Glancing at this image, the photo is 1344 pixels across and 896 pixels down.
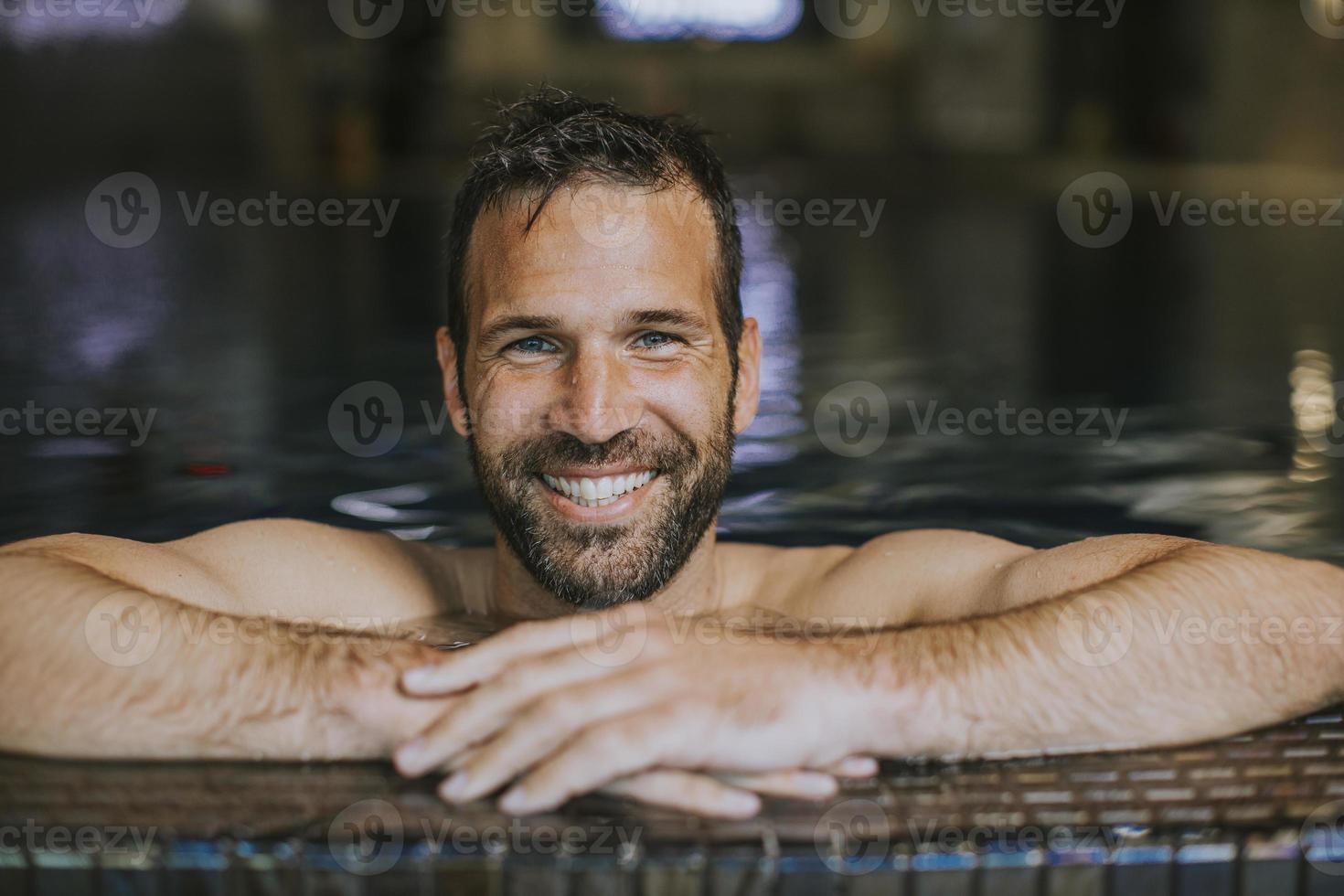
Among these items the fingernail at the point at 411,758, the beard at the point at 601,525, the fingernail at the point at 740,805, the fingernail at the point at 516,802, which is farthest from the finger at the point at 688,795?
the beard at the point at 601,525

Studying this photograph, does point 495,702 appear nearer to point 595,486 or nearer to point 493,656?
point 493,656

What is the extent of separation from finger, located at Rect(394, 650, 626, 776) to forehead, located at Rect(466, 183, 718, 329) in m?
0.62

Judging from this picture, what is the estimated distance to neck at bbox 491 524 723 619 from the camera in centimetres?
231

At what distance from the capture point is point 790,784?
63.3 inches

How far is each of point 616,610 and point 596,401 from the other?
1.31 feet

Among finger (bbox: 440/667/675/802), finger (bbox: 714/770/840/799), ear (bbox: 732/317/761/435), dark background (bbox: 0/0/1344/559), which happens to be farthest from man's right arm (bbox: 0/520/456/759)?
dark background (bbox: 0/0/1344/559)

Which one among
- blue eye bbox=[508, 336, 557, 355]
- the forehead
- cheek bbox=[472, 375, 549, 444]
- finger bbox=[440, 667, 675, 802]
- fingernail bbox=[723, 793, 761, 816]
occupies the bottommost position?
fingernail bbox=[723, 793, 761, 816]

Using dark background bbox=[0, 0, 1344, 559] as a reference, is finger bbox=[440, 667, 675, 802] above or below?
below

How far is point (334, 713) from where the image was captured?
169 cm

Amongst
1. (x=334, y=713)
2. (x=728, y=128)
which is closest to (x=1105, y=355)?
(x=334, y=713)

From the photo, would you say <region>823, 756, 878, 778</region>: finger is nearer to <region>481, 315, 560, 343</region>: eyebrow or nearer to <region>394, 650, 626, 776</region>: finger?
<region>394, 650, 626, 776</region>: finger

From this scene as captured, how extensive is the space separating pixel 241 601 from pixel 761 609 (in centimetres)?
88

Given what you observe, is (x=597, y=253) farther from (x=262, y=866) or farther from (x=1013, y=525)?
(x=1013, y=525)

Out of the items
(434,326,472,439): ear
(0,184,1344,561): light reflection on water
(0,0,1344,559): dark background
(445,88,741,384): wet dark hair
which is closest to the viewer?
(445,88,741,384): wet dark hair
